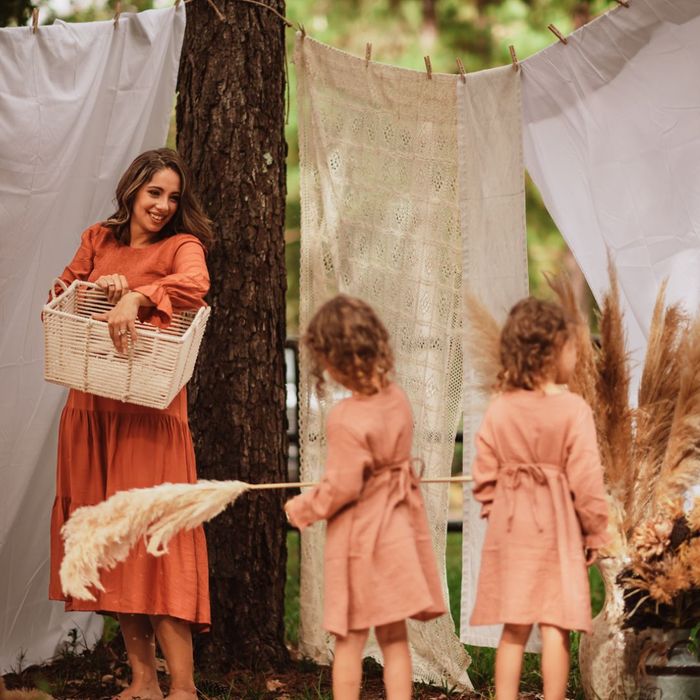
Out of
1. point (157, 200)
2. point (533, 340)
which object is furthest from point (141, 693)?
point (533, 340)

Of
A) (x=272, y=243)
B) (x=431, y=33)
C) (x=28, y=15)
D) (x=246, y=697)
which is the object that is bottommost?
(x=246, y=697)

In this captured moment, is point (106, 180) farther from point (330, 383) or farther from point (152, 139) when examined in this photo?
point (330, 383)

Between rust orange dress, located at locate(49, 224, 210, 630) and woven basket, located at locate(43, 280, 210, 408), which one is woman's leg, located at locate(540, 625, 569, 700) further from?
woven basket, located at locate(43, 280, 210, 408)

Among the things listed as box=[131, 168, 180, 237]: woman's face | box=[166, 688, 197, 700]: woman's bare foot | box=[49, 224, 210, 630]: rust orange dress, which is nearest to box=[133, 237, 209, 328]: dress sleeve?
box=[49, 224, 210, 630]: rust orange dress

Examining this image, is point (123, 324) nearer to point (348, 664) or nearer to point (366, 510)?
point (366, 510)

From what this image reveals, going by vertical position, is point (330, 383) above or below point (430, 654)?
above

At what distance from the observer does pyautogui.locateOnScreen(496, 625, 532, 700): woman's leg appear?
9.98ft

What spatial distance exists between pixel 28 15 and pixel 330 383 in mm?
3096

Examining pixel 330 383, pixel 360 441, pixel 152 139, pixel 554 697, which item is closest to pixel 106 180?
pixel 152 139

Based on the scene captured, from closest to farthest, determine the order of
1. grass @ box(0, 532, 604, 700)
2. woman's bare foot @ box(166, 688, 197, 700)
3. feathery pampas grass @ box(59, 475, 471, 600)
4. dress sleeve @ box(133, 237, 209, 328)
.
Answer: feathery pampas grass @ box(59, 475, 471, 600) → dress sleeve @ box(133, 237, 209, 328) → woman's bare foot @ box(166, 688, 197, 700) → grass @ box(0, 532, 604, 700)

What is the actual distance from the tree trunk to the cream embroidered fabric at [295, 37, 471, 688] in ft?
0.48

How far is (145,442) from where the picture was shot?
3574mm

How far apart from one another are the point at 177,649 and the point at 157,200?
1419 mm

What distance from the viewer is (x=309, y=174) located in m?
4.16
